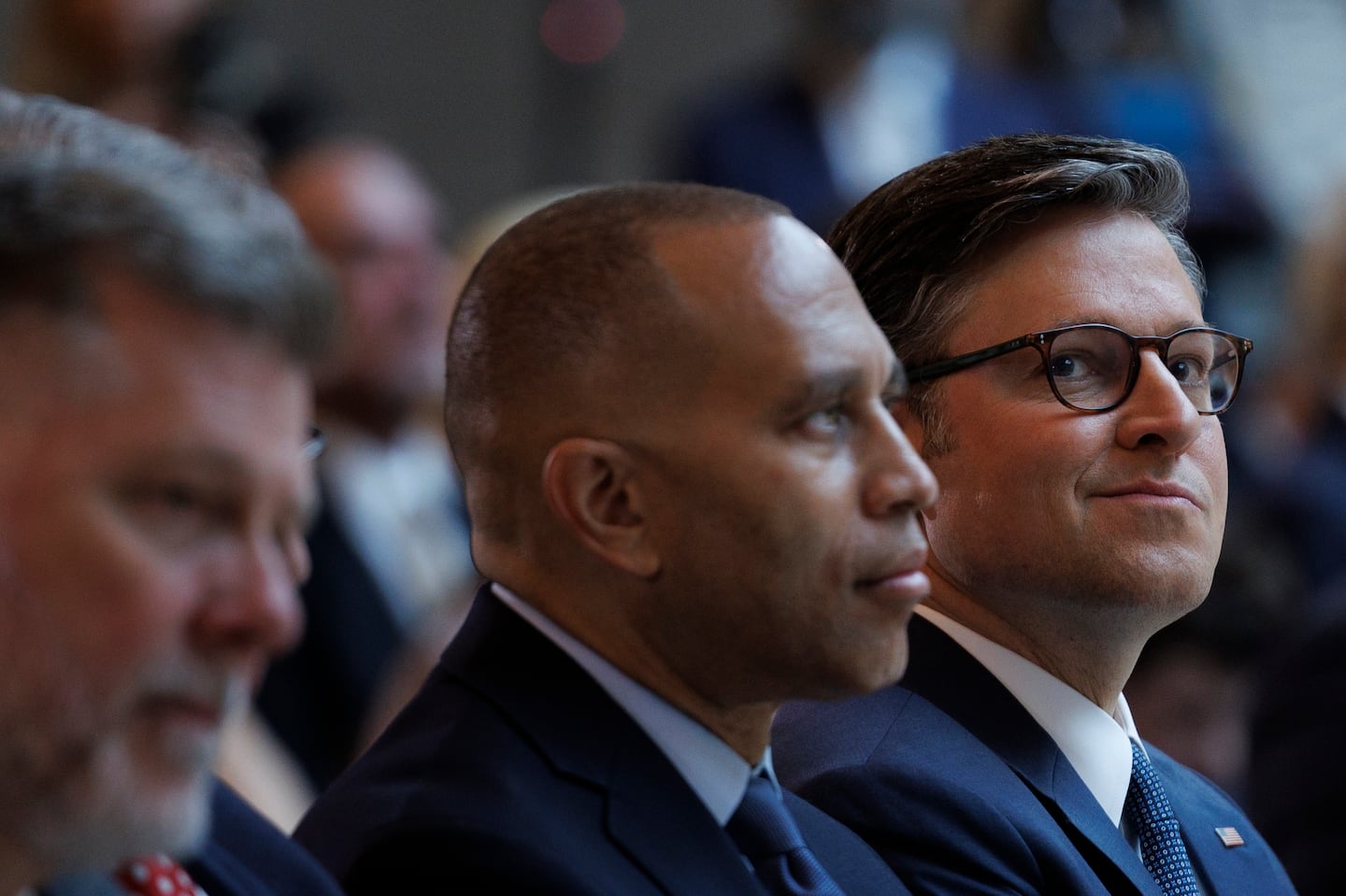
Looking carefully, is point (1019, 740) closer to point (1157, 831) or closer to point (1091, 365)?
point (1157, 831)

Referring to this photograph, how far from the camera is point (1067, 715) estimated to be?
2.12m

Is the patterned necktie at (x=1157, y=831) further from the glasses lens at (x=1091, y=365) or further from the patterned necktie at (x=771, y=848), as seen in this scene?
the patterned necktie at (x=771, y=848)

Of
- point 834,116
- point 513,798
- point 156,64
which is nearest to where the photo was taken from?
point 513,798

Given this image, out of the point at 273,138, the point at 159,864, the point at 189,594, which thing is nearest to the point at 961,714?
the point at 159,864

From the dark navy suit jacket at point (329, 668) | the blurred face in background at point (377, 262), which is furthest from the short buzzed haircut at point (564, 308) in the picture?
the blurred face in background at point (377, 262)

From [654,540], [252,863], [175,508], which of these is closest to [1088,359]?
[654,540]

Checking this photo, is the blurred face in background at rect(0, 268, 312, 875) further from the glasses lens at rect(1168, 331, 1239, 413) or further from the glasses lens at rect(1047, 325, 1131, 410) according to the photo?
the glasses lens at rect(1168, 331, 1239, 413)

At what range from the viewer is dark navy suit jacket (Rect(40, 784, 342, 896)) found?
155cm

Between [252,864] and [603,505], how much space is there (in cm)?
42

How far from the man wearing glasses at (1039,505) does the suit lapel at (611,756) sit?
0.38 m

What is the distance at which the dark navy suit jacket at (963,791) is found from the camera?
1.94 m

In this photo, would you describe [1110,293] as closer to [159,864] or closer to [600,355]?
[600,355]

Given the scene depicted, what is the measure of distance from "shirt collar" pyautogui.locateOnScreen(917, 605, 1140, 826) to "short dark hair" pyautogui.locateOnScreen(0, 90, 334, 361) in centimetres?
101

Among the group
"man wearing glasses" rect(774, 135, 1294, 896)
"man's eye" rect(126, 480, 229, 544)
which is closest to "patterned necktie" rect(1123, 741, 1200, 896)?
"man wearing glasses" rect(774, 135, 1294, 896)
